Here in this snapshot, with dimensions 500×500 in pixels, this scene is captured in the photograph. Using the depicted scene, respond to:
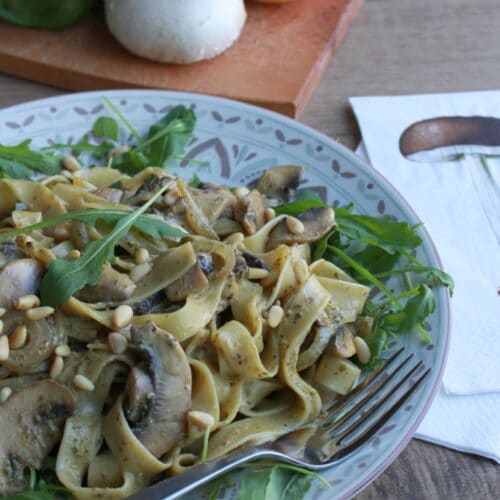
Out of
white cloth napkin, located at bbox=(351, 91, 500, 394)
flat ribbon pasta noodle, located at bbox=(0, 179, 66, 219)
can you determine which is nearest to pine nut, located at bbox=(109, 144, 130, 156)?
flat ribbon pasta noodle, located at bbox=(0, 179, 66, 219)

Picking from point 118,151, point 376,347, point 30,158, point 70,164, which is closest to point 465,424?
point 376,347

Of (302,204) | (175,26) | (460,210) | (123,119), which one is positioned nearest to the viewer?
(302,204)

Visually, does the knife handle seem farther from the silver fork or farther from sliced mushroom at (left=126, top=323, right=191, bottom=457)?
sliced mushroom at (left=126, top=323, right=191, bottom=457)

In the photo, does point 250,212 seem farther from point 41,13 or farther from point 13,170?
point 41,13

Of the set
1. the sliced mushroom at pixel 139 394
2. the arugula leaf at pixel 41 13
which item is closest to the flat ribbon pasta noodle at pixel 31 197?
the sliced mushroom at pixel 139 394

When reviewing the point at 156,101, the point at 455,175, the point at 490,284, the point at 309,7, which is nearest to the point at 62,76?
the point at 156,101

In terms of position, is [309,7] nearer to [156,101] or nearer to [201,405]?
[156,101]

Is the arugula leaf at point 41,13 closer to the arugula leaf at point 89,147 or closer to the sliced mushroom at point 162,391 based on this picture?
the arugula leaf at point 89,147
